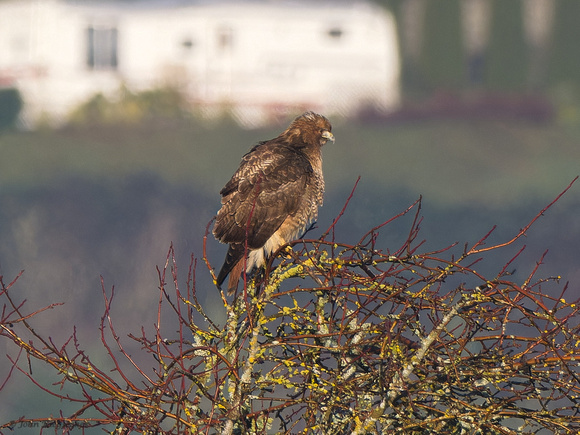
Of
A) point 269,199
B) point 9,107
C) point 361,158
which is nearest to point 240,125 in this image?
point 361,158

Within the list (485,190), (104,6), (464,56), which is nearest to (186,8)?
(104,6)

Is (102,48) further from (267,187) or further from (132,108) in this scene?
(267,187)

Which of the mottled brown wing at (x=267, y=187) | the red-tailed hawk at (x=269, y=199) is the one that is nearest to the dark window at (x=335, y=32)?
the red-tailed hawk at (x=269, y=199)

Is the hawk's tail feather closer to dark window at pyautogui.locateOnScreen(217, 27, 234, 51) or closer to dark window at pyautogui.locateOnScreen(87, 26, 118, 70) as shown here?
dark window at pyautogui.locateOnScreen(217, 27, 234, 51)

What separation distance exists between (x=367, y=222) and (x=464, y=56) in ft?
111

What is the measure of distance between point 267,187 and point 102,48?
2079 inches

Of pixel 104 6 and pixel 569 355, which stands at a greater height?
pixel 104 6

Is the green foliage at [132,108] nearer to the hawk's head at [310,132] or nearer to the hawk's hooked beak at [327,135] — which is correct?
the hawk's head at [310,132]

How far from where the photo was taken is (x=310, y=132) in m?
9.53

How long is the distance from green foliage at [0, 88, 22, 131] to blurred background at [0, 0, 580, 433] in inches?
5.6

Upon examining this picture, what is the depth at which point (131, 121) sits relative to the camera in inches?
1978

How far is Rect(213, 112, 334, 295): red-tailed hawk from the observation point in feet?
27.4

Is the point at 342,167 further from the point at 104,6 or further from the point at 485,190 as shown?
the point at 104,6

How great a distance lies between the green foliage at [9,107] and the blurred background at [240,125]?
14 cm
